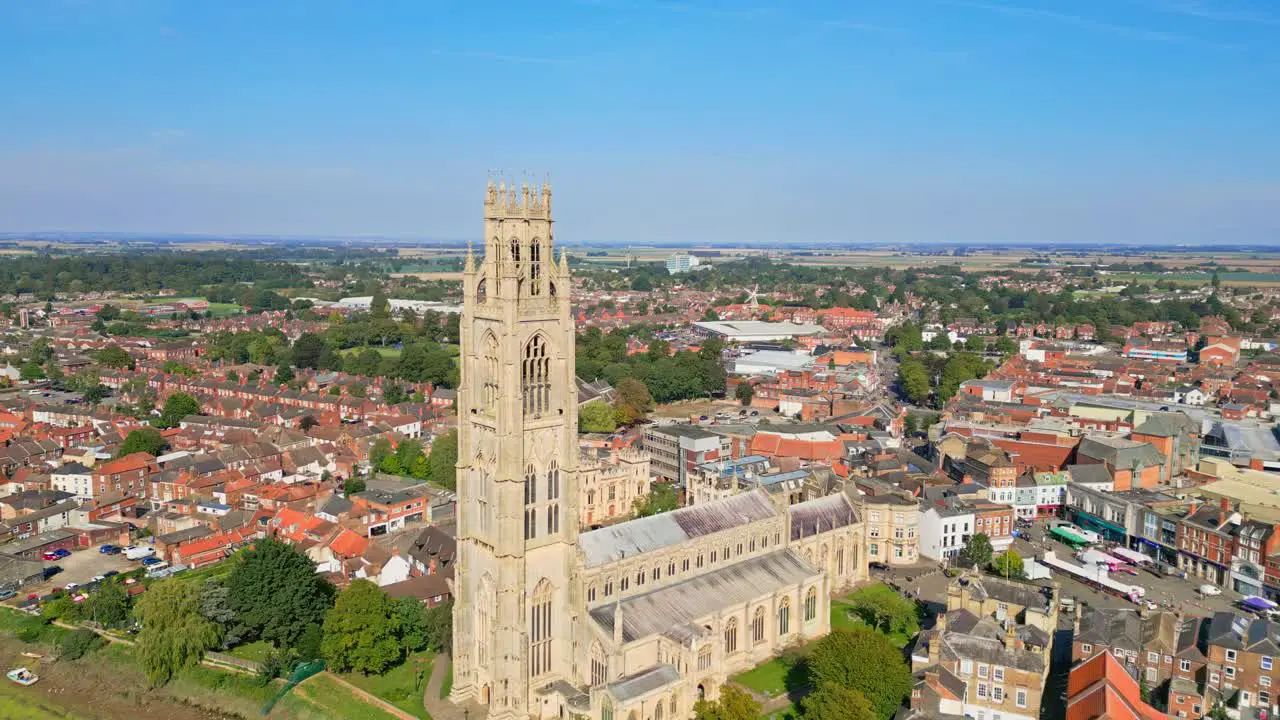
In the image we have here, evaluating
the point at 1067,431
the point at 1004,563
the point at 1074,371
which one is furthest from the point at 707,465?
the point at 1074,371

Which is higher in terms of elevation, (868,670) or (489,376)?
(489,376)

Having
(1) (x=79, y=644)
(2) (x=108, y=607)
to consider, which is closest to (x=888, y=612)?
(2) (x=108, y=607)

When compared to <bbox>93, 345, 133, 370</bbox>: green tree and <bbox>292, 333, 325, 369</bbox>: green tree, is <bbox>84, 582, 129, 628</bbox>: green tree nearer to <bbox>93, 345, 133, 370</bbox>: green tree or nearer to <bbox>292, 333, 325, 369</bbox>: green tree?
<bbox>292, 333, 325, 369</bbox>: green tree

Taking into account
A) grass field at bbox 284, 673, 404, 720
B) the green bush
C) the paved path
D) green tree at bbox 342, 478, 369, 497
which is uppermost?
green tree at bbox 342, 478, 369, 497

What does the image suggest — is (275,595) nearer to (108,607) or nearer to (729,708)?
(108,607)

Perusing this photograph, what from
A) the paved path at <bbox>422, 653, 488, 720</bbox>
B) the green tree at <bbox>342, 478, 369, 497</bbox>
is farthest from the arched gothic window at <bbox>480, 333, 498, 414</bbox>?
the green tree at <bbox>342, 478, 369, 497</bbox>
